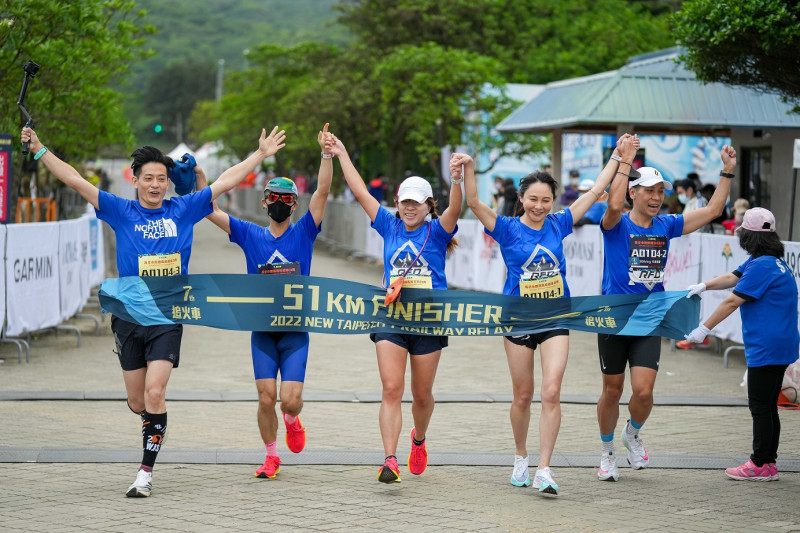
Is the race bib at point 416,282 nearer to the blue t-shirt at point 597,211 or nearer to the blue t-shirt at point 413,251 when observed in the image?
the blue t-shirt at point 413,251

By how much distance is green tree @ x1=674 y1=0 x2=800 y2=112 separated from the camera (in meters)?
13.7

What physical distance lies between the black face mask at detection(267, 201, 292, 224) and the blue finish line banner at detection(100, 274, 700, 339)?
401 millimetres

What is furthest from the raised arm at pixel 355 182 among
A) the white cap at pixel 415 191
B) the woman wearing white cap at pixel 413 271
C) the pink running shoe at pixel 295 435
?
the pink running shoe at pixel 295 435

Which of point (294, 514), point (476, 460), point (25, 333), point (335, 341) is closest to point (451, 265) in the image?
point (335, 341)

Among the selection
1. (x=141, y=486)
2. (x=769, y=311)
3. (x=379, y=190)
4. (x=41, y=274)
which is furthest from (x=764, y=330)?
(x=379, y=190)

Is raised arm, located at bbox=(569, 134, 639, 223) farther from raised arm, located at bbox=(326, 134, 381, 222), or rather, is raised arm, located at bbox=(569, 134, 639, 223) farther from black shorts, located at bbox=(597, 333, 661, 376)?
raised arm, located at bbox=(326, 134, 381, 222)

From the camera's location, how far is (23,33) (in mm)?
14297

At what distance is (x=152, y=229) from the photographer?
7.14 m

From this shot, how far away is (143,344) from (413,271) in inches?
69.5

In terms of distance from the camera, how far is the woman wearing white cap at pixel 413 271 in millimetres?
7195

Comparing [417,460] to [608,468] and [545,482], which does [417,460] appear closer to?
[545,482]

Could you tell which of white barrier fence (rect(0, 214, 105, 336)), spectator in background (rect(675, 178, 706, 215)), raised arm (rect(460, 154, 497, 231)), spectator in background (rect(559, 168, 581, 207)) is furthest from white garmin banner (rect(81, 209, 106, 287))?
raised arm (rect(460, 154, 497, 231))

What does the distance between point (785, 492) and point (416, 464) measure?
233 centimetres

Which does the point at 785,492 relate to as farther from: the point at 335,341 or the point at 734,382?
the point at 335,341
